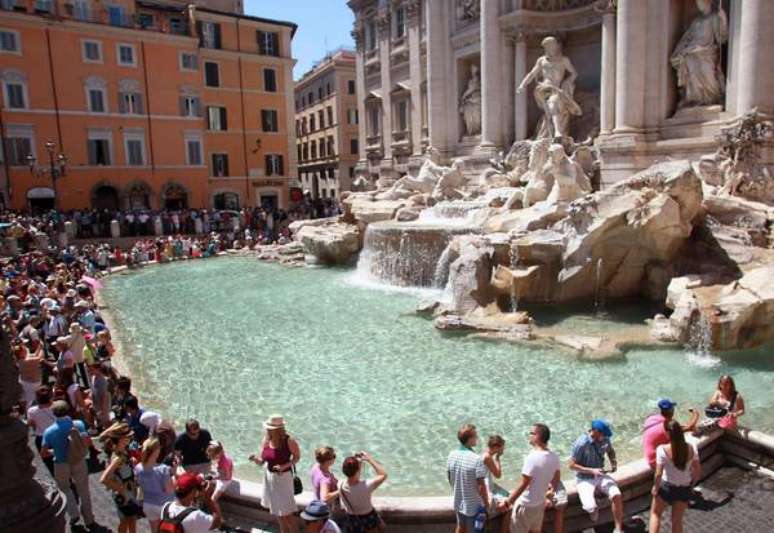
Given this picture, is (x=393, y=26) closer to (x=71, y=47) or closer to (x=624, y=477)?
(x=71, y=47)

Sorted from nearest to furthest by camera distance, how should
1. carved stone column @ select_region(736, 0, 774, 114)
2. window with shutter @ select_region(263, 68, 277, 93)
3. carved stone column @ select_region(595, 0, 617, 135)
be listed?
carved stone column @ select_region(736, 0, 774, 114)
carved stone column @ select_region(595, 0, 617, 135)
window with shutter @ select_region(263, 68, 277, 93)

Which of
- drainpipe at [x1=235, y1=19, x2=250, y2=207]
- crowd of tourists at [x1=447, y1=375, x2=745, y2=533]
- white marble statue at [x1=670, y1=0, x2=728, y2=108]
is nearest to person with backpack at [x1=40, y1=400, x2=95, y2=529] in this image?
crowd of tourists at [x1=447, y1=375, x2=745, y2=533]

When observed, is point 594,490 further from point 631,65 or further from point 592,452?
point 631,65

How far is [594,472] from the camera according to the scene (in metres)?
4.61

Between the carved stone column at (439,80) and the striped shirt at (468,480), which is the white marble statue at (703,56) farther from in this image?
the striped shirt at (468,480)

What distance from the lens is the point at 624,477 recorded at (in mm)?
4926

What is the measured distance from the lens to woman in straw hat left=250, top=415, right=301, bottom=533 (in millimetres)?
4402

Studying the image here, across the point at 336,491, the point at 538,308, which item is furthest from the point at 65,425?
the point at 538,308

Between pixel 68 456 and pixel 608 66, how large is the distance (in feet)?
57.4

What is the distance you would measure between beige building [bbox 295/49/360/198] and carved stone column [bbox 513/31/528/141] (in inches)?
951

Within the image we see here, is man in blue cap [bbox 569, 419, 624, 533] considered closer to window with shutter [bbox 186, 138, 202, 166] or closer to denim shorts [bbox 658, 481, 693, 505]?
denim shorts [bbox 658, 481, 693, 505]

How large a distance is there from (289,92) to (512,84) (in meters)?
16.8

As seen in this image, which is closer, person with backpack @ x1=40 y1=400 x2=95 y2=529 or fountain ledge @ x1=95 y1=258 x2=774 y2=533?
fountain ledge @ x1=95 y1=258 x2=774 y2=533

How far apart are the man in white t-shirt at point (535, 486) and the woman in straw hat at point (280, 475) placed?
159 centimetres
